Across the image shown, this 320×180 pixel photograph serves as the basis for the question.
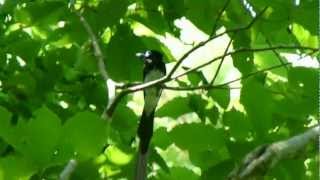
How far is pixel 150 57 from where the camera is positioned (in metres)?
1.45

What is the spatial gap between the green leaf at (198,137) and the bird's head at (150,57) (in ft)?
0.84

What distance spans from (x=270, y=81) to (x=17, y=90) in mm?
623

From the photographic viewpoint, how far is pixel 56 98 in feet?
5.38

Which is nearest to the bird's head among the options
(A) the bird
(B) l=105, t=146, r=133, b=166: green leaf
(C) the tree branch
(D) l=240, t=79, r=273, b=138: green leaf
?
(A) the bird

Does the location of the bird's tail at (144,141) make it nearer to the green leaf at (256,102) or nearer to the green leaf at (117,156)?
the green leaf at (117,156)

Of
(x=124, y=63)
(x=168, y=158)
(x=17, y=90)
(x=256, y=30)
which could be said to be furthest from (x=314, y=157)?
(x=168, y=158)

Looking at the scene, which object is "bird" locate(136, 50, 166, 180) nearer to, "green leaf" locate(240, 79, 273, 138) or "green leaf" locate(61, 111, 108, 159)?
"green leaf" locate(240, 79, 273, 138)

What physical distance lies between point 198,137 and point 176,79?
18 cm

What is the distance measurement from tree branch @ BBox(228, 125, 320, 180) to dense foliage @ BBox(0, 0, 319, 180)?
101 mm

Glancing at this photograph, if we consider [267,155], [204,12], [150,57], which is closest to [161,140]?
[150,57]

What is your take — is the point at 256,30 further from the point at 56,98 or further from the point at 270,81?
the point at 56,98

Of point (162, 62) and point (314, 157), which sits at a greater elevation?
point (162, 62)

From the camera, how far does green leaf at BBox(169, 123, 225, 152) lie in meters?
1.18

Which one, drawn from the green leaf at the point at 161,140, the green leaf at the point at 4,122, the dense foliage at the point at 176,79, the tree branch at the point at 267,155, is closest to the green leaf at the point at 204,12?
the dense foliage at the point at 176,79
